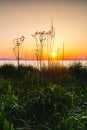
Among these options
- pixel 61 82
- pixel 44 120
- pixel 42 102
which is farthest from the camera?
pixel 61 82

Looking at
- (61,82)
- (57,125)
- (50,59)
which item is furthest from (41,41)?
(57,125)

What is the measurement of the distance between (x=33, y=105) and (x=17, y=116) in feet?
0.75

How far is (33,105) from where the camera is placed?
3.33 m

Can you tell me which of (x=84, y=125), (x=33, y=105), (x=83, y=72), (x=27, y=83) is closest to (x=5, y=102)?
(x=33, y=105)

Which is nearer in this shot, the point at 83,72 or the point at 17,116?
the point at 17,116

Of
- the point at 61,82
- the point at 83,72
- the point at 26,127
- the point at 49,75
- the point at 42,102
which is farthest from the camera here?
the point at 83,72

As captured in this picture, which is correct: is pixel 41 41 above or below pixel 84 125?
above

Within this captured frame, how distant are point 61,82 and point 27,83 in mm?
706

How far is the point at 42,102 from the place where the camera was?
3.35m

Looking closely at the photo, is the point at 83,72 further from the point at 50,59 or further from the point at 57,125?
the point at 57,125

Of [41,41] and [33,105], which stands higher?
[41,41]

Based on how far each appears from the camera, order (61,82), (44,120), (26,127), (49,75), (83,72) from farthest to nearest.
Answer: (83,72), (49,75), (61,82), (44,120), (26,127)

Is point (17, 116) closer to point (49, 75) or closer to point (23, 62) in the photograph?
point (49, 75)

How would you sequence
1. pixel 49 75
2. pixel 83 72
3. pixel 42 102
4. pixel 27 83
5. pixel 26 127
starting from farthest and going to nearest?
pixel 83 72 < pixel 49 75 < pixel 27 83 < pixel 42 102 < pixel 26 127
